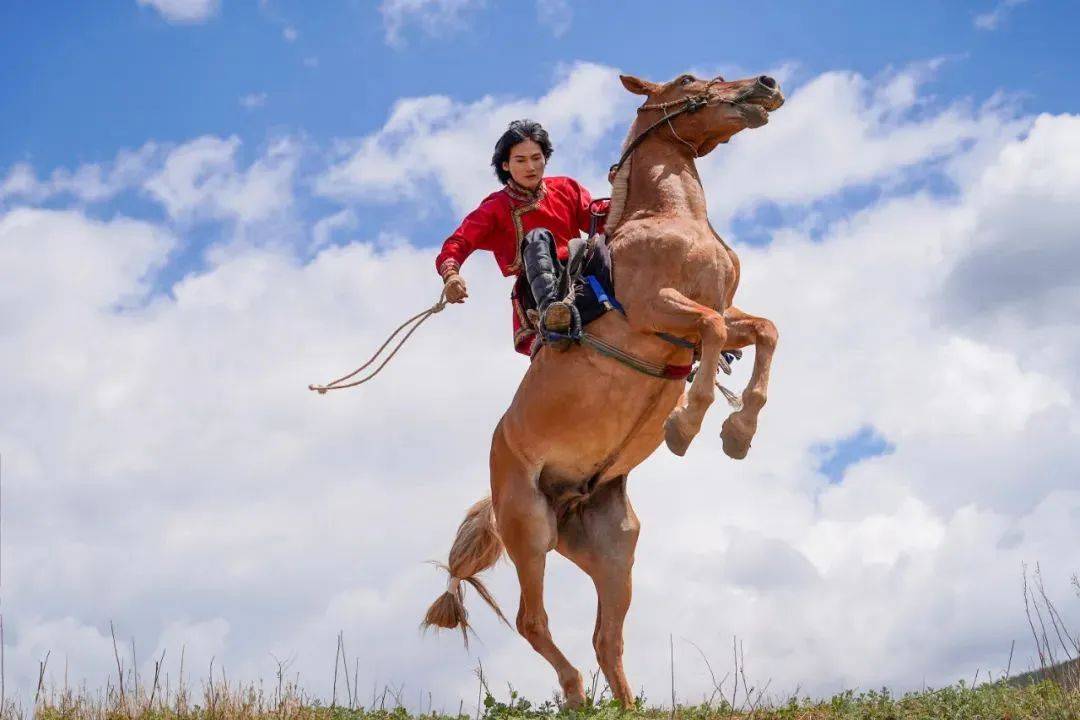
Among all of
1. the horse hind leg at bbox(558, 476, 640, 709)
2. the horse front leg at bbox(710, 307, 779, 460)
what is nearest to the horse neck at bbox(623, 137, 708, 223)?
the horse front leg at bbox(710, 307, 779, 460)

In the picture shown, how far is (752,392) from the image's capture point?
6.89 m

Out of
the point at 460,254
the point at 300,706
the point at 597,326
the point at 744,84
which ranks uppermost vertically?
the point at 744,84

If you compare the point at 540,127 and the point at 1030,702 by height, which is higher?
the point at 540,127

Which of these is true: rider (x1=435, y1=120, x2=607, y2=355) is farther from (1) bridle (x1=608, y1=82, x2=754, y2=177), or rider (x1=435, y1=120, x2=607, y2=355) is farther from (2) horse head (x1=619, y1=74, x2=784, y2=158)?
(2) horse head (x1=619, y1=74, x2=784, y2=158)

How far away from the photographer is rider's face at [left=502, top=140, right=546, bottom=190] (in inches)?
317

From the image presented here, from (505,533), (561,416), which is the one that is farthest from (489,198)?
(505,533)

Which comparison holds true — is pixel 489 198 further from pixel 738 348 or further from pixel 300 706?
pixel 300 706

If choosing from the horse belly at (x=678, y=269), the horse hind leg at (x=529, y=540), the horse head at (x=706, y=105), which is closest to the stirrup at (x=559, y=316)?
the horse belly at (x=678, y=269)

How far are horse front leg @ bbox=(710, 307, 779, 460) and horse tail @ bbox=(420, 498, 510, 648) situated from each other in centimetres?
237

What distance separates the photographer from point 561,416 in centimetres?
738

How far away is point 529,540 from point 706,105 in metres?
2.81

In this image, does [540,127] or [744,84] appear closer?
[744,84]

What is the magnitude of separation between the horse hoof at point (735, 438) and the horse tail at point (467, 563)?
7.63 feet

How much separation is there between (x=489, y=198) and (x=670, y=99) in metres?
1.33
